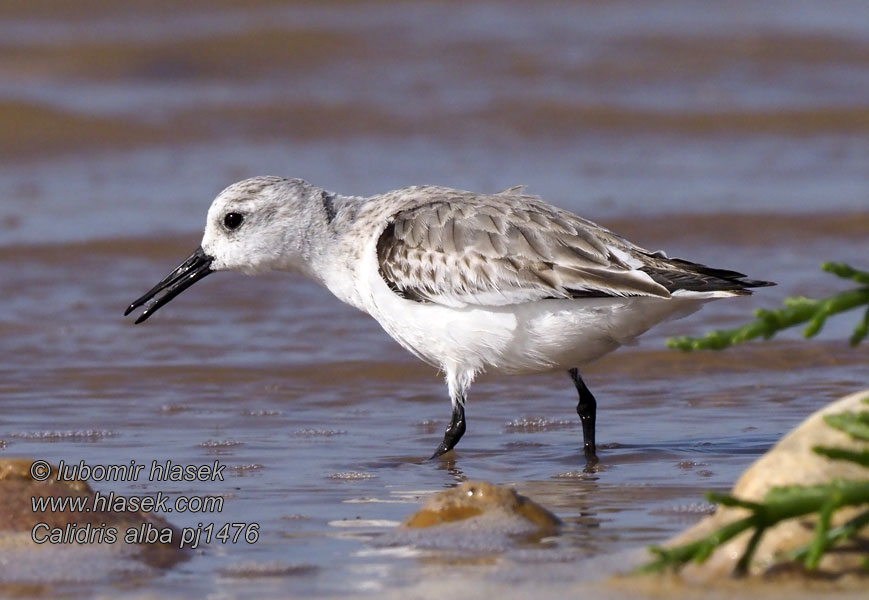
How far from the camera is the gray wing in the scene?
6.48m

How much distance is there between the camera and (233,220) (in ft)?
24.5

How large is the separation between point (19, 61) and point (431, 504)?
15.2 metres

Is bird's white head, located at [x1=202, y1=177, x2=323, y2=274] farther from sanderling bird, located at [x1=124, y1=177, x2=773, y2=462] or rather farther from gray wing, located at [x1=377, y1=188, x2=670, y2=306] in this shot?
gray wing, located at [x1=377, y1=188, x2=670, y2=306]

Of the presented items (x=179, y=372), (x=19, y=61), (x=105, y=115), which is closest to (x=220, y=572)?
(x=179, y=372)

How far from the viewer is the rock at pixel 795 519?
4.18m

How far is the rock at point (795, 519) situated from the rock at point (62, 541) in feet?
6.10

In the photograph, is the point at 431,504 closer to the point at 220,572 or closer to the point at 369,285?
the point at 220,572

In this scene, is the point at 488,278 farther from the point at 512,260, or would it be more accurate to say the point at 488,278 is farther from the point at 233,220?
the point at 233,220

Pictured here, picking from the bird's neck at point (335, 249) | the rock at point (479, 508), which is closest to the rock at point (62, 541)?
the rock at point (479, 508)

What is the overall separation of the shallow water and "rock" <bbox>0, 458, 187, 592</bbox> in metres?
0.14


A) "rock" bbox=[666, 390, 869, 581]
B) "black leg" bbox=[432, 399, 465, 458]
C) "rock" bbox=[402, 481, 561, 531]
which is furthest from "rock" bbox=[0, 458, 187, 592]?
"black leg" bbox=[432, 399, 465, 458]

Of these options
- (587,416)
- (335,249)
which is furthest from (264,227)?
(587,416)

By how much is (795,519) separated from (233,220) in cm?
402

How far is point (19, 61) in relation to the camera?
1878cm
